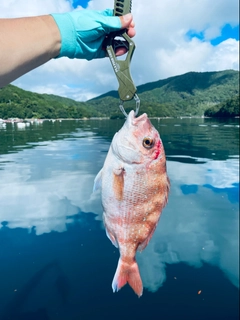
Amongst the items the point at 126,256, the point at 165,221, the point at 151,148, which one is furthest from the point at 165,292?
the point at 151,148

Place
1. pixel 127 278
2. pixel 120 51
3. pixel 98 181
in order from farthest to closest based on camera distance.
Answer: pixel 120 51 < pixel 98 181 < pixel 127 278

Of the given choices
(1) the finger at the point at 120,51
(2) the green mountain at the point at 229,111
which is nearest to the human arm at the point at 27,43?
(1) the finger at the point at 120,51

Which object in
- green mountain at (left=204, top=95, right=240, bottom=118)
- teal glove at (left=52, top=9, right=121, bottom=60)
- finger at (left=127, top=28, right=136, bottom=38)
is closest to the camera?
teal glove at (left=52, top=9, right=121, bottom=60)

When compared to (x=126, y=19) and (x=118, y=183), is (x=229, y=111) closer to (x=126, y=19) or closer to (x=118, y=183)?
(x=126, y=19)

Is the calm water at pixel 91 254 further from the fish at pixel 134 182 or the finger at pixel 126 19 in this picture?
the finger at pixel 126 19

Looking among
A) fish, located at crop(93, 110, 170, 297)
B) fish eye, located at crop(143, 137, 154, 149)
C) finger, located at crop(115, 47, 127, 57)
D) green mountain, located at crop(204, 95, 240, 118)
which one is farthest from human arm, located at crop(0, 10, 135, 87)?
green mountain, located at crop(204, 95, 240, 118)

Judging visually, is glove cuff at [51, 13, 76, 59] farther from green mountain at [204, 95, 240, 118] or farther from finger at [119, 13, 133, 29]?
green mountain at [204, 95, 240, 118]

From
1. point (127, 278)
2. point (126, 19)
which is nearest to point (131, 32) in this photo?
point (126, 19)
